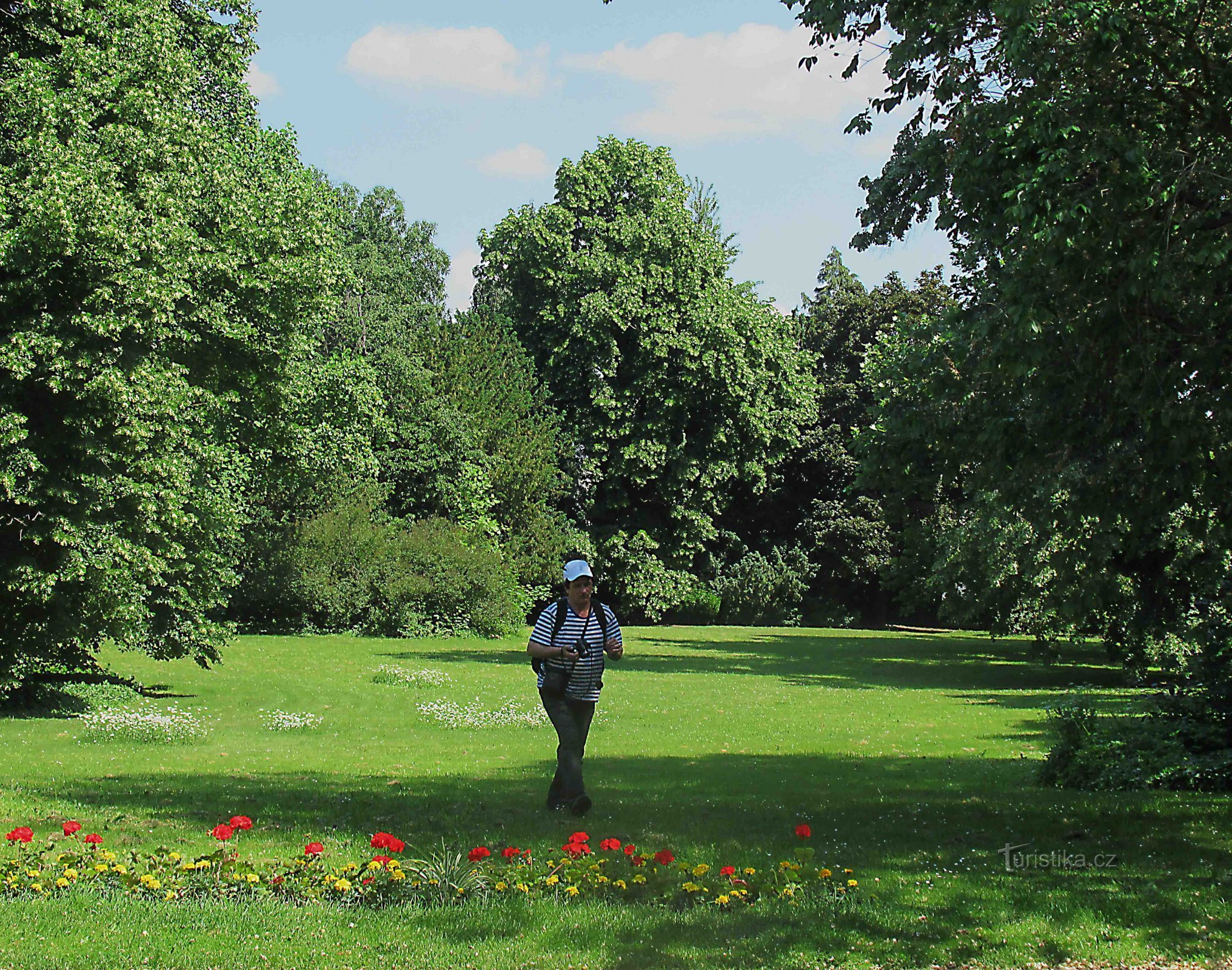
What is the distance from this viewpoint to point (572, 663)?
1010cm

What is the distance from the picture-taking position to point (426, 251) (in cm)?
7869

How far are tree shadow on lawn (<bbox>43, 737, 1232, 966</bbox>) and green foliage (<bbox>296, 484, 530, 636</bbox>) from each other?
26752 millimetres

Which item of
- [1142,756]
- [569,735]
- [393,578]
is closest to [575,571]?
[569,735]

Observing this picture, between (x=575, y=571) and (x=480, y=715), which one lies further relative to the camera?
(x=480, y=715)

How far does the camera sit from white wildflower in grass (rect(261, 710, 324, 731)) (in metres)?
20.0

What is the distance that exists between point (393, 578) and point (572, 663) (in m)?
32.0

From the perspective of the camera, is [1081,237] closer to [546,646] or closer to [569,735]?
[546,646]

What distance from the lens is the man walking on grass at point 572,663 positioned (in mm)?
10000

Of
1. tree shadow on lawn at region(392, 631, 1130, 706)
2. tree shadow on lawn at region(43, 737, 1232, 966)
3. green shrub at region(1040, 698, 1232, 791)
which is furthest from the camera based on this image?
tree shadow on lawn at region(392, 631, 1130, 706)

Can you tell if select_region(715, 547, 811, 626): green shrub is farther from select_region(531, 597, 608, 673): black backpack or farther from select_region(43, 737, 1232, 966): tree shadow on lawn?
select_region(531, 597, 608, 673): black backpack

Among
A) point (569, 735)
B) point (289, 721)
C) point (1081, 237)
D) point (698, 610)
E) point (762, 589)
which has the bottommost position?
point (698, 610)

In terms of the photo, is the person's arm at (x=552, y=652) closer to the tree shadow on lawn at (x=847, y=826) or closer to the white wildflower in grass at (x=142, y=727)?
the tree shadow on lawn at (x=847, y=826)

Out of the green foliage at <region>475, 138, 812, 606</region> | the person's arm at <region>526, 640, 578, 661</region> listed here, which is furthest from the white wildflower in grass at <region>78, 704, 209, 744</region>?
the green foliage at <region>475, 138, 812, 606</region>

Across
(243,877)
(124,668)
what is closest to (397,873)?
(243,877)
